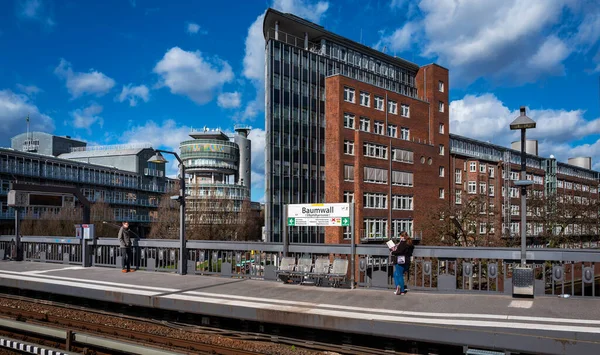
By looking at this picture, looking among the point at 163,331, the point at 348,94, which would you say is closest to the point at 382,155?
the point at 348,94

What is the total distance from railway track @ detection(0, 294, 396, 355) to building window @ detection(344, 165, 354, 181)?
4415 cm

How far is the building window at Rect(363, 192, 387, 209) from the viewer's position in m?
57.5

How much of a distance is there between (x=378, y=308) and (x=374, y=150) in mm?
50459

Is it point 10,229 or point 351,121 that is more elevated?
point 351,121

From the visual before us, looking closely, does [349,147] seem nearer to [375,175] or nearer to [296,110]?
[375,175]

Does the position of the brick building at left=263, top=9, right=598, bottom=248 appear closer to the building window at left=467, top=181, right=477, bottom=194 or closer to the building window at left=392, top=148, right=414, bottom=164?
the building window at left=392, top=148, right=414, bottom=164

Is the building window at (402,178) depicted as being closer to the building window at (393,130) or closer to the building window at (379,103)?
the building window at (393,130)

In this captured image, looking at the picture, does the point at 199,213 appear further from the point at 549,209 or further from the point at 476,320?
the point at 476,320

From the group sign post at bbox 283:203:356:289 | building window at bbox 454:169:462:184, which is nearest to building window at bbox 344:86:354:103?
building window at bbox 454:169:462:184

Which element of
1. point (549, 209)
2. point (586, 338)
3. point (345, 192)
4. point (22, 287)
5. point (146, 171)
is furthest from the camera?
point (146, 171)

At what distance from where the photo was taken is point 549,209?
4316 centimetres

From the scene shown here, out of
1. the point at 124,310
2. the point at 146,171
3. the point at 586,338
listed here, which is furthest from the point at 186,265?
the point at 146,171

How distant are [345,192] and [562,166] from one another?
72.1m

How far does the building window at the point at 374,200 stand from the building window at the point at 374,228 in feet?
5.26
